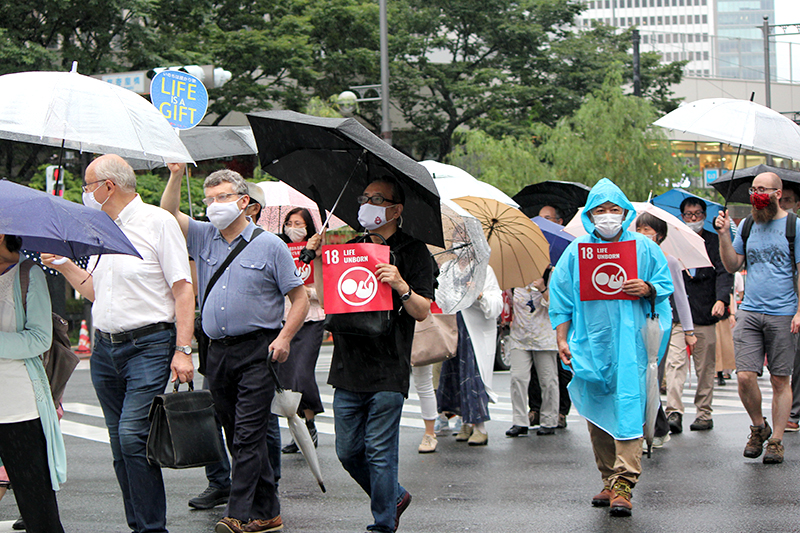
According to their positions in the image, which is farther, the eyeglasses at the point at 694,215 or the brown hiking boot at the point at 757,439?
the eyeglasses at the point at 694,215

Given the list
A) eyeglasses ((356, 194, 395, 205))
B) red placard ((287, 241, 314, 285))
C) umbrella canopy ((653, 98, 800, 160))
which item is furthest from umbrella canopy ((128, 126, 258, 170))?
umbrella canopy ((653, 98, 800, 160))

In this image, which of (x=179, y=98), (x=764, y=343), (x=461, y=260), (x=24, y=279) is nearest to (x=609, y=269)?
(x=461, y=260)

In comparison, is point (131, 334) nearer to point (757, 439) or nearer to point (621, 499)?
point (621, 499)

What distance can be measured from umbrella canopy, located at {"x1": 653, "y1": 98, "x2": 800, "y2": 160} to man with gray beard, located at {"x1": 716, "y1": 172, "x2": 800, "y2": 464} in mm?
313

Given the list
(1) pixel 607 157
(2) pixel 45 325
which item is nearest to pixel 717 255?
(2) pixel 45 325

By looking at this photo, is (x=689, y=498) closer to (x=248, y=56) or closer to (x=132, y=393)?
(x=132, y=393)

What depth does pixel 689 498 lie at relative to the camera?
6320 mm

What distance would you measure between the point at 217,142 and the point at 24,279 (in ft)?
10.2

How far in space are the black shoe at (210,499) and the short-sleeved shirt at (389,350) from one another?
1689 millimetres

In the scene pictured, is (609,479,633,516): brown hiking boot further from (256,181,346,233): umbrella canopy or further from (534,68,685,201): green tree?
(534,68,685,201): green tree

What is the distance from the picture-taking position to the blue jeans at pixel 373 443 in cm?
483

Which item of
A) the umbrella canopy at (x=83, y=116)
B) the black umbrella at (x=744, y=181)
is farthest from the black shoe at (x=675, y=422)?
the umbrella canopy at (x=83, y=116)

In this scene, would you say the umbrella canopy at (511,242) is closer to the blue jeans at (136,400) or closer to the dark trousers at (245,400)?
the dark trousers at (245,400)

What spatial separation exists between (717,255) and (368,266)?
606cm
